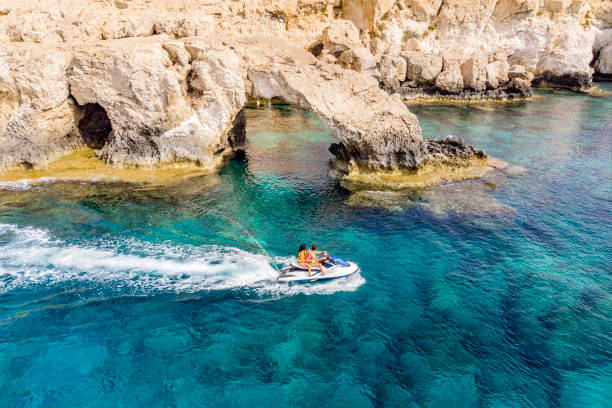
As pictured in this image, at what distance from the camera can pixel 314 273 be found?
18.0 metres

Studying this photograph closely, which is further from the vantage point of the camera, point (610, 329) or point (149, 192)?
point (149, 192)

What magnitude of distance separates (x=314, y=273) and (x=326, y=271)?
0.58 m

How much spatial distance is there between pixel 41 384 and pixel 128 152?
1974 cm

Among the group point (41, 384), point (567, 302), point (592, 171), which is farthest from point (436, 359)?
point (592, 171)

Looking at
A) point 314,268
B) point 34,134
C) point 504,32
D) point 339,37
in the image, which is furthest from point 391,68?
point 314,268

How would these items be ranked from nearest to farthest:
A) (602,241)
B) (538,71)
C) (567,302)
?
1. (567,302)
2. (602,241)
3. (538,71)

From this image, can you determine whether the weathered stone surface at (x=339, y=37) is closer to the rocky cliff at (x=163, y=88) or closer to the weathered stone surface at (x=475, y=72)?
the weathered stone surface at (x=475, y=72)

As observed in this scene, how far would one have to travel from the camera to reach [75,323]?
1521cm

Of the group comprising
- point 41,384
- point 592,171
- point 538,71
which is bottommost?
point 41,384

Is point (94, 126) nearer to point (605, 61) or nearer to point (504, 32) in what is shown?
point (504, 32)

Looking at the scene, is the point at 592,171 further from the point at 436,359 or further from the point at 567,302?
the point at 436,359

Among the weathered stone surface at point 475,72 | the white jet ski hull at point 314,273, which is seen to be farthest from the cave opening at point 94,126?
the weathered stone surface at point 475,72

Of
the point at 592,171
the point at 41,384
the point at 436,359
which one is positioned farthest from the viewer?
the point at 592,171

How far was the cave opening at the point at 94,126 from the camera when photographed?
103 ft
